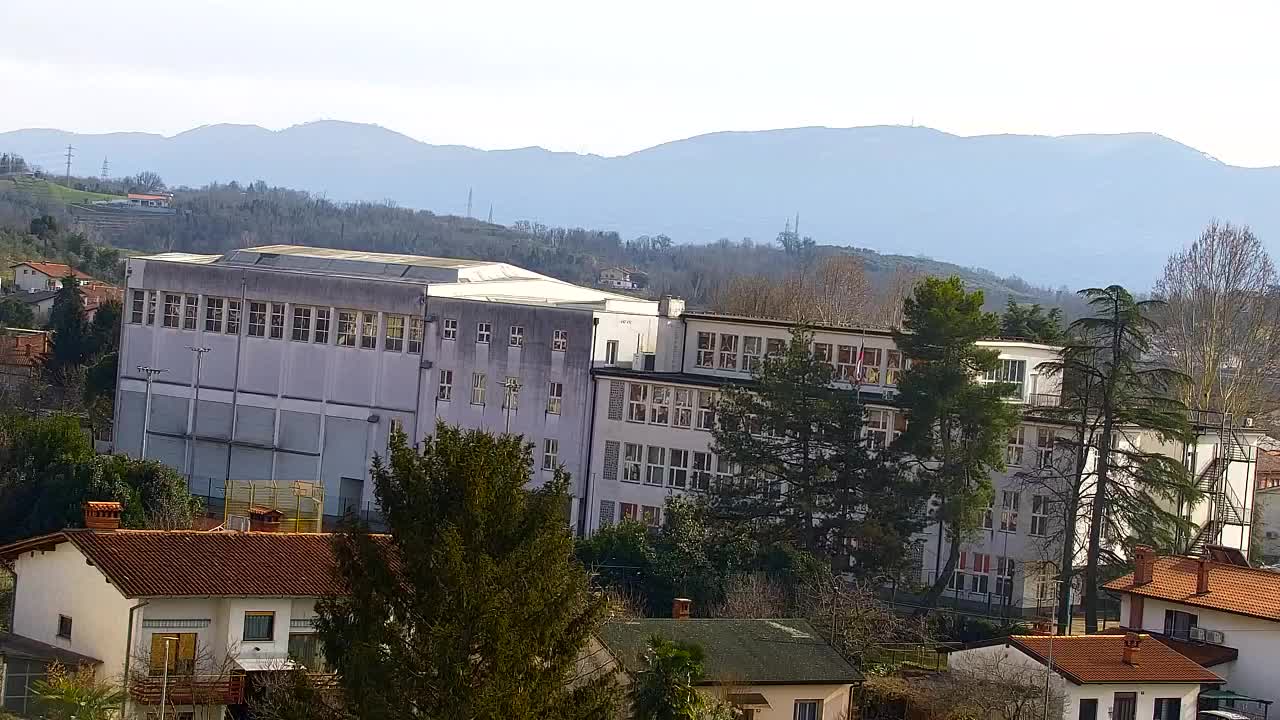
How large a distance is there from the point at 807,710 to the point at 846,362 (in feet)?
72.9

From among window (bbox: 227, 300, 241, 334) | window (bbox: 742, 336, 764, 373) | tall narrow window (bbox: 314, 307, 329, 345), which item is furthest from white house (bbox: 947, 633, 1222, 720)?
window (bbox: 227, 300, 241, 334)

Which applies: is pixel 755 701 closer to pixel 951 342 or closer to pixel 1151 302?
pixel 951 342

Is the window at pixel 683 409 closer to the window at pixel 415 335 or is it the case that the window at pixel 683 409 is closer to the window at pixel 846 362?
the window at pixel 846 362

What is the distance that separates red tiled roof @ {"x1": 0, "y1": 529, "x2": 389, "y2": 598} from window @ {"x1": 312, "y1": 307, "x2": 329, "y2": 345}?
2862 centimetres

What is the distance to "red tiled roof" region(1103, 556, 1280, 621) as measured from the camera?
38.3m

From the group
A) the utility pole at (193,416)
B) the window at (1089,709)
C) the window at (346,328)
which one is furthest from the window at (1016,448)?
the utility pole at (193,416)

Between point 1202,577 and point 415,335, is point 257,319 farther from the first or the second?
point 1202,577

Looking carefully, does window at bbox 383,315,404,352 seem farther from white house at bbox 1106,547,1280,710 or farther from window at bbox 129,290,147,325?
white house at bbox 1106,547,1280,710

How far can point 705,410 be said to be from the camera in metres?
52.4

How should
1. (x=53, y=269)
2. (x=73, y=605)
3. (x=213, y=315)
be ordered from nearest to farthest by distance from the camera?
1. (x=73, y=605)
2. (x=213, y=315)
3. (x=53, y=269)

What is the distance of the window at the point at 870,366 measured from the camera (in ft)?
171

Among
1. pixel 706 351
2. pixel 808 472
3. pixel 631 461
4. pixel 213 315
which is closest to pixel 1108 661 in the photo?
pixel 808 472

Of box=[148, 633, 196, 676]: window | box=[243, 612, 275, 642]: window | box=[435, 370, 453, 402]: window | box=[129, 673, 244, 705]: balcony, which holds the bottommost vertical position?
box=[129, 673, 244, 705]: balcony

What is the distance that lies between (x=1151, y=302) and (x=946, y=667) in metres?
15.3
